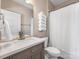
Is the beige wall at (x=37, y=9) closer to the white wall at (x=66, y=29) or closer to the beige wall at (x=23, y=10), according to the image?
the beige wall at (x=23, y=10)

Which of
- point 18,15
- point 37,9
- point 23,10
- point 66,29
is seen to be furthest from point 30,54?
point 37,9

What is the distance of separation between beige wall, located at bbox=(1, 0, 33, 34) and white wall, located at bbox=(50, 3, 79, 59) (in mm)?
918

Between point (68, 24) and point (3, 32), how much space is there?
1.72 meters

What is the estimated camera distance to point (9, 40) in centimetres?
172

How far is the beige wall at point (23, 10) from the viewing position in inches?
66.5

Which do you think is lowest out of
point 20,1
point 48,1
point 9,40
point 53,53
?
point 53,53

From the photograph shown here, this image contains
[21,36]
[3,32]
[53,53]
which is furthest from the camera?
[53,53]

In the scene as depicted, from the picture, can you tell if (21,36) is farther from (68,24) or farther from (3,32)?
(68,24)

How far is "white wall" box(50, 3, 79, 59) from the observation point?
7.32ft

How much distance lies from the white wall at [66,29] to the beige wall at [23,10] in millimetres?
918

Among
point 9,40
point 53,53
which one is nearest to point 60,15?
point 53,53

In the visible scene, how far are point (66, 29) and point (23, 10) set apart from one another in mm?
1327

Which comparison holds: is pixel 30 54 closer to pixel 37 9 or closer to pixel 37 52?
pixel 37 52

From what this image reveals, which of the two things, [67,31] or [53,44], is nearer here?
[67,31]
